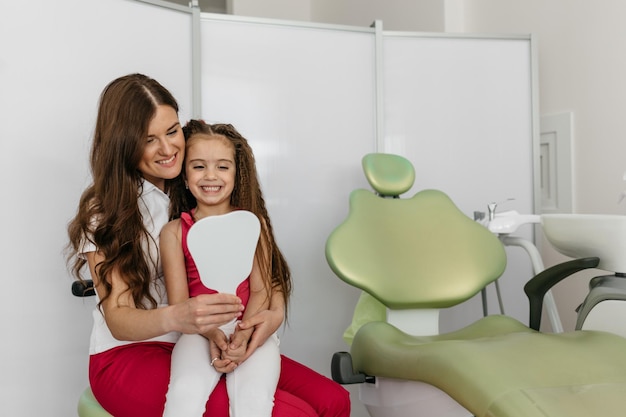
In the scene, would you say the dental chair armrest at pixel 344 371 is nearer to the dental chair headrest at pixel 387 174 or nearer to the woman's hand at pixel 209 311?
the woman's hand at pixel 209 311

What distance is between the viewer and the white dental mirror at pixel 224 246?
1021 millimetres

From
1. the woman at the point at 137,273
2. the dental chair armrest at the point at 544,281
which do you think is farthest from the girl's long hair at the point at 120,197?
the dental chair armrest at the point at 544,281

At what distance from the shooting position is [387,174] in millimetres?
1911

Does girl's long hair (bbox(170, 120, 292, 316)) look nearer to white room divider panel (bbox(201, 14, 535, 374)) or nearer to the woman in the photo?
the woman

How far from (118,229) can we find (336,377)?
606 mm

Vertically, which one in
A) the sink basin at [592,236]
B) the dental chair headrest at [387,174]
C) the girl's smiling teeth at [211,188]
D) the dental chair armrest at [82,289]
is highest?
the dental chair headrest at [387,174]

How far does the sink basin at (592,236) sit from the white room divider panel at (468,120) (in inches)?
32.5

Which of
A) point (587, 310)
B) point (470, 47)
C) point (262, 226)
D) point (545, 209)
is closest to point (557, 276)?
point (587, 310)

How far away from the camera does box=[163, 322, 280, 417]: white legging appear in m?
1.06

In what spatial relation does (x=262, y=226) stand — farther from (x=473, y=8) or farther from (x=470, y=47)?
(x=473, y=8)

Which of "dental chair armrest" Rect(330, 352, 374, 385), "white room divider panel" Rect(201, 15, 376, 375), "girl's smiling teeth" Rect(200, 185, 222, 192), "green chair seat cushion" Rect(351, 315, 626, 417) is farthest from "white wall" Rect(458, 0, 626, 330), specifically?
"girl's smiling teeth" Rect(200, 185, 222, 192)

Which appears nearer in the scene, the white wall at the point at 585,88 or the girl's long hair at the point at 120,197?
the girl's long hair at the point at 120,197

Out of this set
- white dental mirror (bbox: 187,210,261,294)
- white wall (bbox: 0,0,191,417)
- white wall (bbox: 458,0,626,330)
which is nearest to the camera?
white dental mirror (bbox: 187,210,261,294)

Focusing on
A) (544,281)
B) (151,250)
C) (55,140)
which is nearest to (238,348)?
(151,250)
